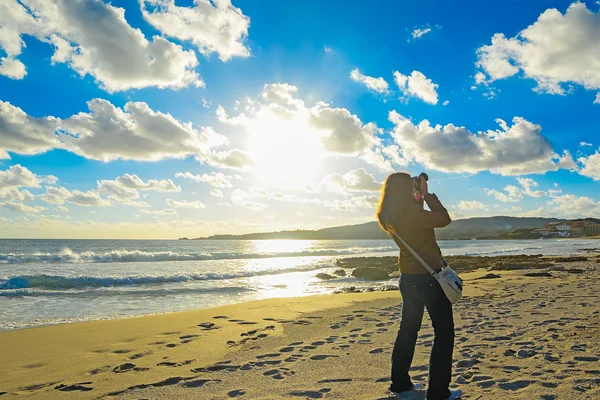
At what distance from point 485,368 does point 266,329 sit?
14.5 feet

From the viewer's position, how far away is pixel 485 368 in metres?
4.54

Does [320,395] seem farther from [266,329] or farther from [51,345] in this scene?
[51,345]

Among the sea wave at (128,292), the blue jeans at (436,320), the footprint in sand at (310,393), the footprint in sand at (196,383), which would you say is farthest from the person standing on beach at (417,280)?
the sea wave at (128,292)

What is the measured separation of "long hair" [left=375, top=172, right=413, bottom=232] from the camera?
3.85m

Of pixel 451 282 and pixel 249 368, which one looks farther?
pixel 249 368

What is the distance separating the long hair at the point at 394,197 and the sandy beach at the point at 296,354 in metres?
1.78

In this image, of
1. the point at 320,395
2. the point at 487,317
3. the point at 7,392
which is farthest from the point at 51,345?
the point at 487,317

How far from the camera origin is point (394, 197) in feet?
12.8

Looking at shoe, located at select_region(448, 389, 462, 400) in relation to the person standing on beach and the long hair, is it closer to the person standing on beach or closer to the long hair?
the person standing on beach

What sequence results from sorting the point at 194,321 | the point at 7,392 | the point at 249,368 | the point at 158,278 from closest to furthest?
the point at 7,392
the point at 249,368
the point at 194,321
the point at 158,278

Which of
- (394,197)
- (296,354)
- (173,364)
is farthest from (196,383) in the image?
(394,197)

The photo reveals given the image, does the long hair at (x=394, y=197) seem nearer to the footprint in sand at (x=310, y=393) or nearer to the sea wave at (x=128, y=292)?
the footprint in sand at (x=310, y=393)

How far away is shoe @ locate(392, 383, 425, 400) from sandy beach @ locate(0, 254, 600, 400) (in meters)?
0.19

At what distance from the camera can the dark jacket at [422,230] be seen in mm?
3630
